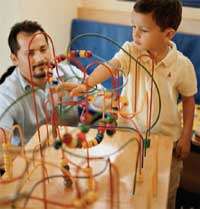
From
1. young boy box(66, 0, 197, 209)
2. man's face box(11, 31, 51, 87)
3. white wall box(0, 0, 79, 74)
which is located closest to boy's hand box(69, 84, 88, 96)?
young boy box(66, 0, 197, 209)

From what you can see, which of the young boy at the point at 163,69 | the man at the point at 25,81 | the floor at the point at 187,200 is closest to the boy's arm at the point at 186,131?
the young boy at the point at 163,69

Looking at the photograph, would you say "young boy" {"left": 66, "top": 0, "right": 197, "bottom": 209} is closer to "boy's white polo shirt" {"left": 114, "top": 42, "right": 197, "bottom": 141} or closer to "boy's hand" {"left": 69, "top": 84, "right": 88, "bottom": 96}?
"boy's white polo shirt" {"left": 114, "top": 42, "right": 197, "bottom": 141}

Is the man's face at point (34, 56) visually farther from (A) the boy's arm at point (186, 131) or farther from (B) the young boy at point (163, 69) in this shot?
(A) the boy's arm at point (186, 131)

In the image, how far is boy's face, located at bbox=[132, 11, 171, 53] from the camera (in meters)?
1.13

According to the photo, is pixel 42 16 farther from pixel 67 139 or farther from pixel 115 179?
pixel 67 139

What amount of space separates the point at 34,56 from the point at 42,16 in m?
0.93

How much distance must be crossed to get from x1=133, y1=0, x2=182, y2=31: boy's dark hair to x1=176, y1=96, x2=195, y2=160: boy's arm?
25 centimetres

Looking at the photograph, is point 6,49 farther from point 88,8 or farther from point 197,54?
point 197,54

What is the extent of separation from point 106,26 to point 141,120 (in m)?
1.15

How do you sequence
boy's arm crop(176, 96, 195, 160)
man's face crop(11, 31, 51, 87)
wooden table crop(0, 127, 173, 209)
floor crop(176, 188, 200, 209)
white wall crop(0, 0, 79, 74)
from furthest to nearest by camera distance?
white wall crop(0, 0, 79, 74) → floor crop(176, 188, 200, 209) → man's face crop(11, 31, 51, 87) → boy's arm crop(176, 96, 195, 160) → wooden table crop(0, 127, 173, 209)

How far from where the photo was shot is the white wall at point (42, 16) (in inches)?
81.6

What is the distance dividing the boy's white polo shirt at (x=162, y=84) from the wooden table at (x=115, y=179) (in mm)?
132

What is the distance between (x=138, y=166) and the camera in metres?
0.97

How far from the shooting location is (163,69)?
1.19 m
